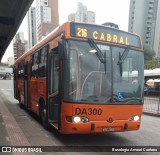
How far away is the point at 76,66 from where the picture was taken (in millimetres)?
5777

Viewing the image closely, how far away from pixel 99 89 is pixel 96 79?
0.27 meters

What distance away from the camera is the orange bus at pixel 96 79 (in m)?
5.71

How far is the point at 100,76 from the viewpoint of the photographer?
233 inches

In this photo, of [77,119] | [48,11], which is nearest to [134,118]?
[77,119]

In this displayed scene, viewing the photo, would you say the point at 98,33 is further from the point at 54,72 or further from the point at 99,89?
the point at 54,72

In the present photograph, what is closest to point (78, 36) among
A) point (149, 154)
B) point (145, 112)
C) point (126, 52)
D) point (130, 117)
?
point (126, 52)

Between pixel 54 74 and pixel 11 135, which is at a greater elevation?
pixel 54 74

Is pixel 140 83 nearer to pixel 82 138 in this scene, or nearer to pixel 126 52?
pixel 126 52

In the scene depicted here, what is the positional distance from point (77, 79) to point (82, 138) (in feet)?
6.88

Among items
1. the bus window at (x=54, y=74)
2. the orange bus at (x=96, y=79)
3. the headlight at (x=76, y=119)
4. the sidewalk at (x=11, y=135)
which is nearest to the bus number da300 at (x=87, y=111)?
the orange bus at (x=96, y=79)

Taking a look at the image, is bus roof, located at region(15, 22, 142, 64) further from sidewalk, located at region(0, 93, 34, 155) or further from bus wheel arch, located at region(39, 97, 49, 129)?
sidewalk, located at region(0, 93, 34, 155)

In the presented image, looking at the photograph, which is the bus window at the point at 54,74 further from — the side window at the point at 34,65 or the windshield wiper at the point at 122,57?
the side window at the point at 34,65

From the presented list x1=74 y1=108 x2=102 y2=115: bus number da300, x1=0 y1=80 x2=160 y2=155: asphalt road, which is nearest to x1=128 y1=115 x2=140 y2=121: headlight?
x1=0 y1=80 x2=160 y2=155: asphalt road

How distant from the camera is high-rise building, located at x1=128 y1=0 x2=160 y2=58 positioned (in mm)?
96688
